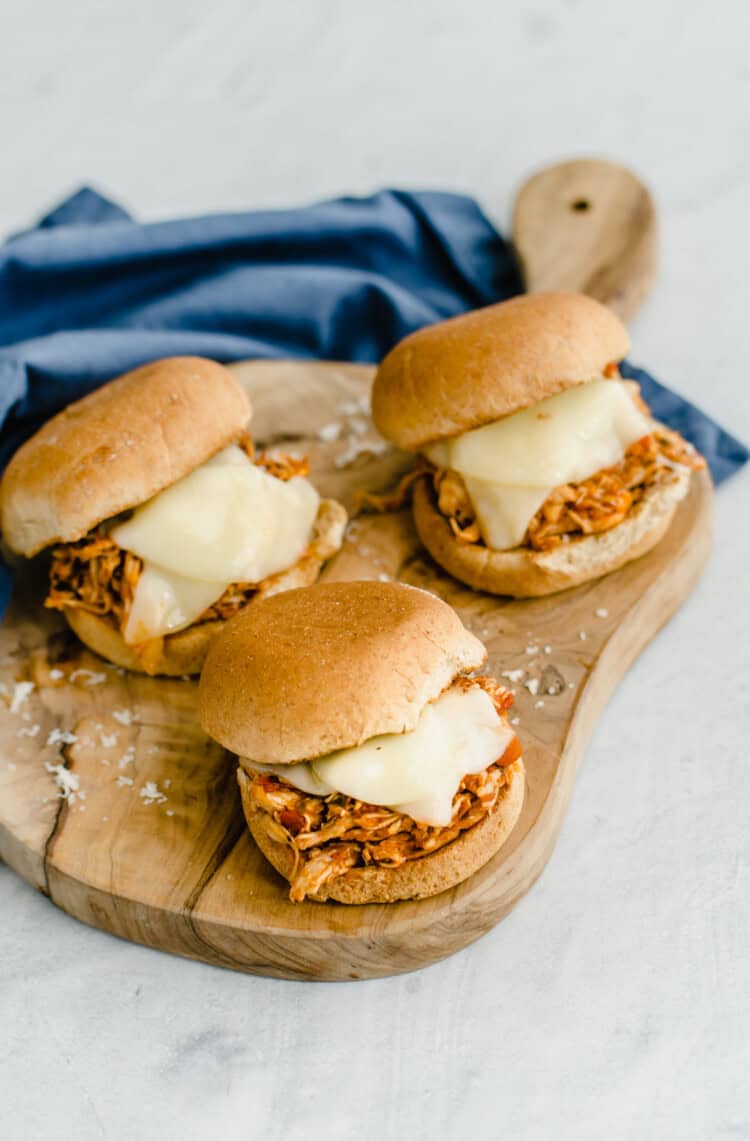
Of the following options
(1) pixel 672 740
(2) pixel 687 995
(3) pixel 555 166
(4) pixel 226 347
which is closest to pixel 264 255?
(4) pixel 226 347

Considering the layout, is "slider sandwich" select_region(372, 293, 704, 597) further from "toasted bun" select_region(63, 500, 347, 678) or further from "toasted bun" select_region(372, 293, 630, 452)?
"toasted bun" select_region(63, 500, 347, 678)

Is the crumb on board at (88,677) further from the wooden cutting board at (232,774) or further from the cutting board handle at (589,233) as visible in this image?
the cutting board handle at (589,233)

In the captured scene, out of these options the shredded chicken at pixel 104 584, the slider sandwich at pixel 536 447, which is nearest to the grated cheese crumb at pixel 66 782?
the shredded chicken at pixel 104 584

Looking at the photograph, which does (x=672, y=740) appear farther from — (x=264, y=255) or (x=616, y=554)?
(x=264, y=255)

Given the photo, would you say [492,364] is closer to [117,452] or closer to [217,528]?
[217,528]

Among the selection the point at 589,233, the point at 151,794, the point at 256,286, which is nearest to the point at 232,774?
the point at 151,794

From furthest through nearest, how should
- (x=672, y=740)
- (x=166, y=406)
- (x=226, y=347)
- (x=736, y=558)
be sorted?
(x=226, y=347), (x=736, y=558), (x=166, y=406), (x=672, y=740)

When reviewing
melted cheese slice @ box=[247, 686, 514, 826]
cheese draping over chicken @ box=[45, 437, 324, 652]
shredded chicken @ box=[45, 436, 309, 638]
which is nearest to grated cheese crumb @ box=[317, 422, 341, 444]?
cheese draping over chicken @ box=[45, 437, 324, 652]
